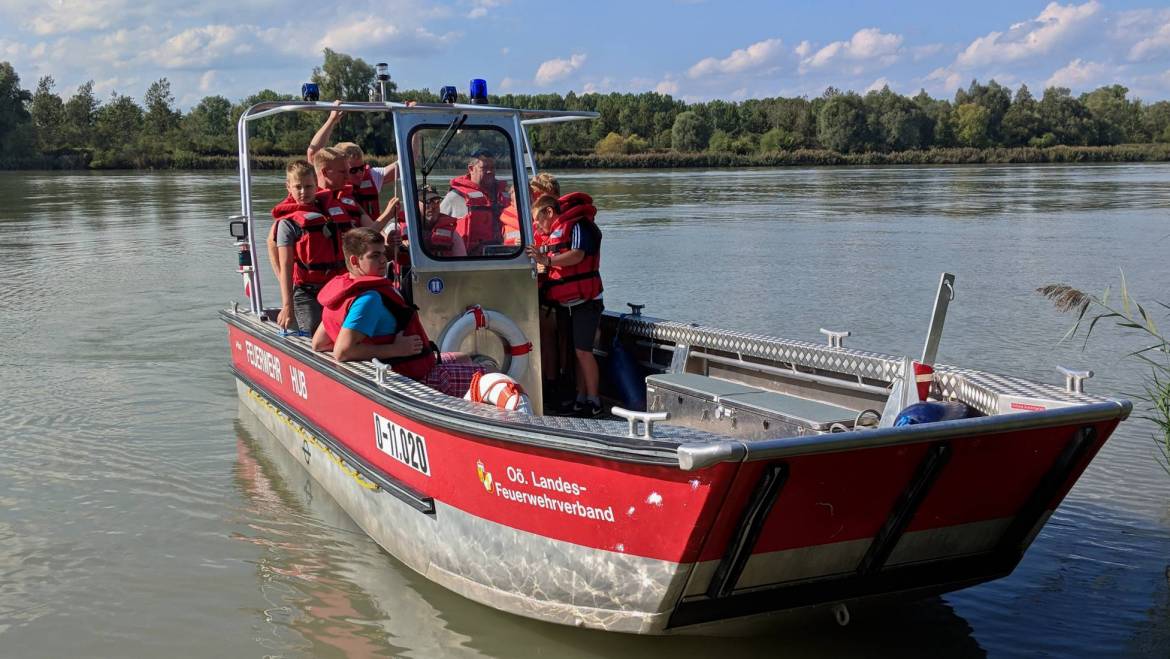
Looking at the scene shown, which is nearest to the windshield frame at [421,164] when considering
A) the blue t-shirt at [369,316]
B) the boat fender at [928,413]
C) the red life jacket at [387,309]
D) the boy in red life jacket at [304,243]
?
the red life jacket at [387,309]

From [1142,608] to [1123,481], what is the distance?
1.67m

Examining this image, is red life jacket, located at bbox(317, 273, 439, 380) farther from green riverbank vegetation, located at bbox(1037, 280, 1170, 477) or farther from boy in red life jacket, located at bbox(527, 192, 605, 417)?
green riverbank vegetation, located at bbox(1037, 280, 1170, 477)

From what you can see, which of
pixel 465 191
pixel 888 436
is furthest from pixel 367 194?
pixel 888 436

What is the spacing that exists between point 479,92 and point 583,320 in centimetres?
138

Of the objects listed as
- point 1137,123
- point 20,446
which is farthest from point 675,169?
point 20,446

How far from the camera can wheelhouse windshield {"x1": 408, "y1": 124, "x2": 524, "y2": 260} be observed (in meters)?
5.52

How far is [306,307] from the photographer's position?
6.20 metres

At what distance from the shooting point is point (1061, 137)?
3150 inches

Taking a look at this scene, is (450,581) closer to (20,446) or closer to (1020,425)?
(1020,425)

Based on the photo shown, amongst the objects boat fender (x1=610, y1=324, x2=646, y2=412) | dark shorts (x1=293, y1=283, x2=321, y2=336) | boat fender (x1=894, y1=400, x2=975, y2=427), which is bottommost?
boat fender (x1=610, y1=324, x2=646, y2=412)

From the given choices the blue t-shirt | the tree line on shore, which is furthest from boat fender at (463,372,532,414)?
the tree line on shore

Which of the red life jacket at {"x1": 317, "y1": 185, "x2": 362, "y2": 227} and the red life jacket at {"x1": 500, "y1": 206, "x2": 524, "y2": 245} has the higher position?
the red life jacket at {"x1": 317, "y1": 185, "x2": 362, "y2": 227}

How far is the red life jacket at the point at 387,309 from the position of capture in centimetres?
489

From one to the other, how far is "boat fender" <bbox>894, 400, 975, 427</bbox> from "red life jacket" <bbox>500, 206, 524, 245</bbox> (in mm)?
2324
